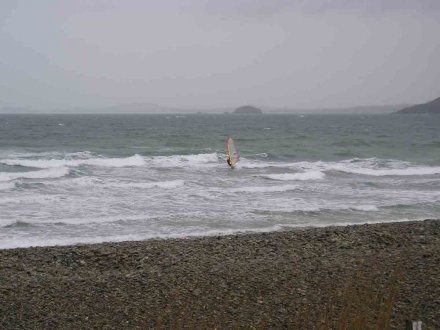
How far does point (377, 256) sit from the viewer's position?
8648mm

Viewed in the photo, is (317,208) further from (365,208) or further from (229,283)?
(229,283)

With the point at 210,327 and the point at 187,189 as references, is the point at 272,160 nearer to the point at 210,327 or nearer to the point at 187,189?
the point at 187,189

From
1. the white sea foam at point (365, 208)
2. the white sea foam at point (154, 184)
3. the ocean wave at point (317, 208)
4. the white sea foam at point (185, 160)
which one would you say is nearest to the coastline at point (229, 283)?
the ocean wave at point (317, 208)

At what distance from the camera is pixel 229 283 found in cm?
725

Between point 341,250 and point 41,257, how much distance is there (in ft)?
17.1

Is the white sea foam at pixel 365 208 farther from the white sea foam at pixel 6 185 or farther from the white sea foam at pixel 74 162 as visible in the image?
the white sea foam at pixel 74 162

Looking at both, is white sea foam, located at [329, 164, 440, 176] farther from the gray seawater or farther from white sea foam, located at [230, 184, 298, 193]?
white sea foam, located at [230, 184, 298, 193]

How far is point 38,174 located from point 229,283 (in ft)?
55.3

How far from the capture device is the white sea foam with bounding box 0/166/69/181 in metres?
21.1

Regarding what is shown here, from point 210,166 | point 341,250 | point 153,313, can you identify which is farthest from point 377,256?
point 210,166

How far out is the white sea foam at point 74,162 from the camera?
26.0m

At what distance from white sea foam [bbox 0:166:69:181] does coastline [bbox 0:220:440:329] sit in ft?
41.4

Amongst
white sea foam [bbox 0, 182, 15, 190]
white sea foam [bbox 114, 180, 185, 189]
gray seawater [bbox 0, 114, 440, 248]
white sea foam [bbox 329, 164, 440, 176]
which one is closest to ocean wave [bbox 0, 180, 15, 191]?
white sea foam [bbox 0, 182, 15, 190]

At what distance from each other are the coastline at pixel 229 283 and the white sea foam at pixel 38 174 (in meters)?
12.6
